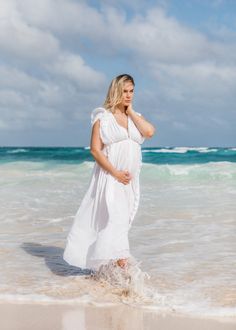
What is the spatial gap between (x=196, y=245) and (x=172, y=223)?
74.9 inches

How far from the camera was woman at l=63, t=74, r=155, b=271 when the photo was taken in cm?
514

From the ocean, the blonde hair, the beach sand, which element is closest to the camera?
the beach sand

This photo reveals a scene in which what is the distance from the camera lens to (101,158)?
17.0 ft

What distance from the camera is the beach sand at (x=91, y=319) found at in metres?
4.15

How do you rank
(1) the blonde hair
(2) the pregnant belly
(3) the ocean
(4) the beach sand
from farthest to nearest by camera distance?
(2) the pregnant belly → (1) the blonde hair → (3) the ocean → (4) the beach sand

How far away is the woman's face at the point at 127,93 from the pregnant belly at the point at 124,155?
13.9 inches

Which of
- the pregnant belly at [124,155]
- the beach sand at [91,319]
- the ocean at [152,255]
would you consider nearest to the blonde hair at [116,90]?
the pregnant belly at [124,155]

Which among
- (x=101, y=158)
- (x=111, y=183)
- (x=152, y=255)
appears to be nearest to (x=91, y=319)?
(x=111, y=183)

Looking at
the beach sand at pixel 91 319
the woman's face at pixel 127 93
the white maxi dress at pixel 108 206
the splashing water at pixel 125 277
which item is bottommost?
the beach sand at pixel 91 319

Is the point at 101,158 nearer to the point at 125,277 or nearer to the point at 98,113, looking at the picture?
the point at 98,113

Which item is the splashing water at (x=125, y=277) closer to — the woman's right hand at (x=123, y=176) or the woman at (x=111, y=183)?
the woman at (x=111, y=183)

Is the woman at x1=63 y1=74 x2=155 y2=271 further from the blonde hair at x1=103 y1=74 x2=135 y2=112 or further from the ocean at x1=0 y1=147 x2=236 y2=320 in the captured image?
the ocean at x1=0 y1=147 x2=236 y2=320

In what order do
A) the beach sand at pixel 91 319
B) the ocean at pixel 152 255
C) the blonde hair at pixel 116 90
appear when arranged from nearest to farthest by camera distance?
the beach sand at pixel 91 319 < the ocean at pixel 152 255 < the blonde hair at pixel 116 90

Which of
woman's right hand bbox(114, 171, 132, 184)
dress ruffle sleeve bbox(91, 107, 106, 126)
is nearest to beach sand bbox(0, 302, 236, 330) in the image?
woman's right hand bbox(114, 171, 132, 184)
